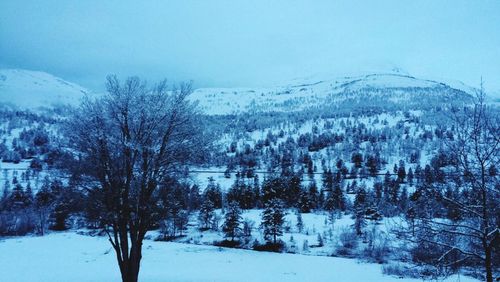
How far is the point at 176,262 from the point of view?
147 feet

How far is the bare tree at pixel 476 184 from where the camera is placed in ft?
25.2

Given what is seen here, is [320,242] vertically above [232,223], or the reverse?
[232,223]

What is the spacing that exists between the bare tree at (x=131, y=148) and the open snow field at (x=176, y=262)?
20810mm

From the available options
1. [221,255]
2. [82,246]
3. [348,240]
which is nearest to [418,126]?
[348,240]

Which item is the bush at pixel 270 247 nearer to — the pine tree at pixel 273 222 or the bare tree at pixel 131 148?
the pine tree at pixel 273 222

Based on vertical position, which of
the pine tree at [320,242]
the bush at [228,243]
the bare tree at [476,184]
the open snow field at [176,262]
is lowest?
the bush at [228,243]

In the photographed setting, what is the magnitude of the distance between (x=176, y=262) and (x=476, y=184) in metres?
41.6

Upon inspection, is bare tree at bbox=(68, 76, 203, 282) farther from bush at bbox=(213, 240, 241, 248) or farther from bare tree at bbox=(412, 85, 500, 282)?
bush at bbox=(213, 240, 241, 248)

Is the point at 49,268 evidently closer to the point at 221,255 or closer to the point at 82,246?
the point at 82,246

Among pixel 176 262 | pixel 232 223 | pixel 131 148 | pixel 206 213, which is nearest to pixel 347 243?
pixel 232 223

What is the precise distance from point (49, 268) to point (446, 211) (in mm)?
38773

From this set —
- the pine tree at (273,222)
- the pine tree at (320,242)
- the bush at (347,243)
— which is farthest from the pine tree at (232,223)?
the bush at (347,243)

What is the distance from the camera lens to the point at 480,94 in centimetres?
809

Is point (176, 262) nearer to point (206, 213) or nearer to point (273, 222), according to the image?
point (273, 222)
